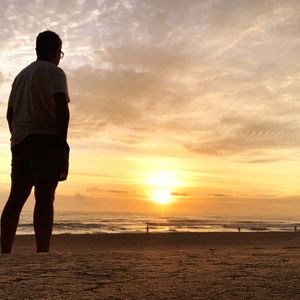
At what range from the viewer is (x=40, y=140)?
4.09 m

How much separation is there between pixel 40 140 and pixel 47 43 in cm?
104

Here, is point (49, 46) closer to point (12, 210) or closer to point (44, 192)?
point (44, 192)

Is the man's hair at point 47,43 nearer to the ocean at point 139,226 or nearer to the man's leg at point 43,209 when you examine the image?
the man's leg at point 43,209

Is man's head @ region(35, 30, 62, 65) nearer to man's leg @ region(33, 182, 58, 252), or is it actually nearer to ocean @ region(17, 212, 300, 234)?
man's leg @ region(33, 182, 58, 252)

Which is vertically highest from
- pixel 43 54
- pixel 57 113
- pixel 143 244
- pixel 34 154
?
pixel 43 54

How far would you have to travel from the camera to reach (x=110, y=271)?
10.9 feet

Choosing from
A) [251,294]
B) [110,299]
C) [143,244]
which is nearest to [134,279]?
[110,299]

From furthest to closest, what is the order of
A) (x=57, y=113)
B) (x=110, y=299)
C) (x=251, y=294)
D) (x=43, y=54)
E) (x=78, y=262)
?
(x=43, y=54) → (x=57, y=113) → (x=78, y=262) → (x=251, y=294) → (x=110, y=299)

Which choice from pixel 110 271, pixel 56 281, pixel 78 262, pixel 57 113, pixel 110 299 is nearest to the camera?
pixel 110 299

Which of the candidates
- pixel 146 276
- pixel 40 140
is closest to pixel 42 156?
pixel 40 140

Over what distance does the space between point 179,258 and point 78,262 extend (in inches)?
38.8

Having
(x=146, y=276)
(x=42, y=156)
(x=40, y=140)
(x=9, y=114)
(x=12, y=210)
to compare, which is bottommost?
(x=146, y=276)

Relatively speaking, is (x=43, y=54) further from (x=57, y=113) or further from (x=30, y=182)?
(x=30, y=182)

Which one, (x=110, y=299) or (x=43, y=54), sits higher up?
(x=43, y=54)
